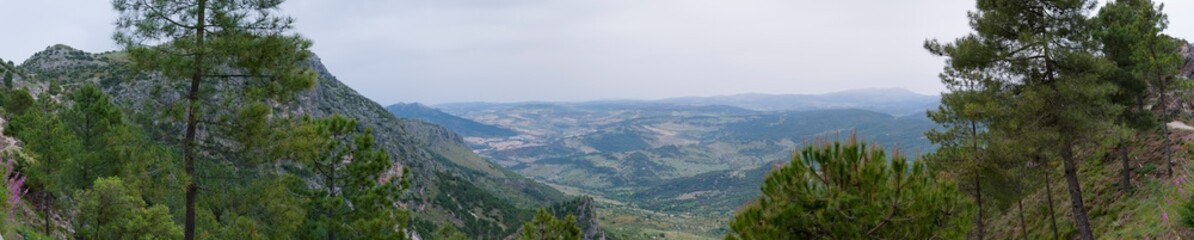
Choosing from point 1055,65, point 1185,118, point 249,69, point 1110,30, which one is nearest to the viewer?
point 249,69

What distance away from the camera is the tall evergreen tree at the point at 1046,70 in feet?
56.2

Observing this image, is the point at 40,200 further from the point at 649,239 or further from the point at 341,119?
the point at 649,239

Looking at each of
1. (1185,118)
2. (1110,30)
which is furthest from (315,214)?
(1185,118)

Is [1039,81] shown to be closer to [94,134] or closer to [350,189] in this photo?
[350,189]

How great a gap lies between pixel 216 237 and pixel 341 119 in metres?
11.0

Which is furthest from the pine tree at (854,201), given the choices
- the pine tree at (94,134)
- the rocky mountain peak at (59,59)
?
the rocky mountain peak at (59,59)

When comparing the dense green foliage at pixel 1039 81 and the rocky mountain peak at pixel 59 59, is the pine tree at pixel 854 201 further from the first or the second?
the rocky mountain peak at pixel 59 59

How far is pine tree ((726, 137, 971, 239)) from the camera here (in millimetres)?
9766

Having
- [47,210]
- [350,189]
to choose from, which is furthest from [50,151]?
[350,189]

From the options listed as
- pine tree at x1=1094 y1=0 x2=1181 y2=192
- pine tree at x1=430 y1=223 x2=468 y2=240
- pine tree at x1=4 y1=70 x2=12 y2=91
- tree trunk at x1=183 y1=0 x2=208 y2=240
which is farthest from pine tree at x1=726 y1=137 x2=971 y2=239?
pine tree at x1=4 y1=70 x2=12 y2=91

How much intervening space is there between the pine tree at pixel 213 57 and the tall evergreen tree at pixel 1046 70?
64.0 ft

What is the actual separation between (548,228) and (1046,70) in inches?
651

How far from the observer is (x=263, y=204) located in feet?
54.3

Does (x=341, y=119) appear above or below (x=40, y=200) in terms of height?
above
